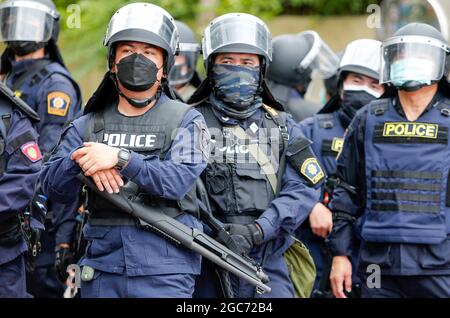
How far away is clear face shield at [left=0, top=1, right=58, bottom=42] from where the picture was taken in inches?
296

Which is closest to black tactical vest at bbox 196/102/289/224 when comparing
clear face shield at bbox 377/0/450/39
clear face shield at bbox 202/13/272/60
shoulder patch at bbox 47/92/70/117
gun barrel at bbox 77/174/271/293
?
gun barrel at bbox 77/174/271/293

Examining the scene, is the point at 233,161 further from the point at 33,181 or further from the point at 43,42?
the point at 43,42

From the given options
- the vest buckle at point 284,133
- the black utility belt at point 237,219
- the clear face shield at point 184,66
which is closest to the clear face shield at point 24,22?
the clear face shield at point 184,66

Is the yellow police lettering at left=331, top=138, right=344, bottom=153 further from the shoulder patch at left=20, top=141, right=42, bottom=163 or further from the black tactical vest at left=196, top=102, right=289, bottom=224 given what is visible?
the shoulder patch at left=20, top=141, right=42, bottom=163

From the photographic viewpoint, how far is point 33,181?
19.7ft

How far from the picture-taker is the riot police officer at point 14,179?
5895 mm

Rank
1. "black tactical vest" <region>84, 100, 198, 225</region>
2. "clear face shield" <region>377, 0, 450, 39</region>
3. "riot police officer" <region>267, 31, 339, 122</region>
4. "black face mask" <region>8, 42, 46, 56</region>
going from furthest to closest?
"clear face shield" <region>377, 0, 450, 39</region> < "riot police officer" <region>267, 31, 339, 122</region> < "black face mask" <region>8, 42, 46, 56</region> < "black tactical vest" <region>84, 100, 198, 225</region>

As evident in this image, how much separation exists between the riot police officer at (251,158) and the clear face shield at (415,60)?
2.46 ft

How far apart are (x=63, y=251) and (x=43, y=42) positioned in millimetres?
1790

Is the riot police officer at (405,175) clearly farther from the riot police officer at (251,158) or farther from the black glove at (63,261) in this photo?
the black glove at (63,261)

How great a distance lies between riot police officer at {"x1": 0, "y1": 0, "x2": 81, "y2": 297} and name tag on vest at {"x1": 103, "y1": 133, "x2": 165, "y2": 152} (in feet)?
6.70

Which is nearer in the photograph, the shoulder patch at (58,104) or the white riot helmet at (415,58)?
the white riot helmet at (415,58)

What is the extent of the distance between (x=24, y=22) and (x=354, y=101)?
2737 mm
